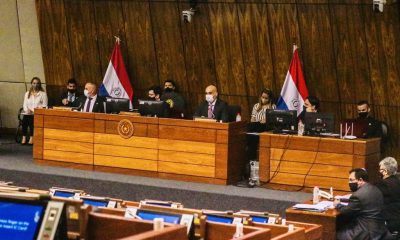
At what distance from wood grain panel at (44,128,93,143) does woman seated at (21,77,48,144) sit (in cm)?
232

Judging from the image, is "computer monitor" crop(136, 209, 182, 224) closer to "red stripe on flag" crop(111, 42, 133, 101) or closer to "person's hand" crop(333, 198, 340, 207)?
"person's hand" crop(333, 198, 340, 207)

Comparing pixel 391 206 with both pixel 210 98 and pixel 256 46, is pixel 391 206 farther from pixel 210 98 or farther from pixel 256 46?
pixel 256 46

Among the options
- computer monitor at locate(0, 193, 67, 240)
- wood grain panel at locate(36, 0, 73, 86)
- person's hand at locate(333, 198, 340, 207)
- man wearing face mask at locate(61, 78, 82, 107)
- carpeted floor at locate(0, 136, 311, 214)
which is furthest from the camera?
wood grain panel at locate(36, 0, 73, 86)

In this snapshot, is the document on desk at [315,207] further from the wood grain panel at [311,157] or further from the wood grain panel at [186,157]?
the wood grain panel at [186,157]

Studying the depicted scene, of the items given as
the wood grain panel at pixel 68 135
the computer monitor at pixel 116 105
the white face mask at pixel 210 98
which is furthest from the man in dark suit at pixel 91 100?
the white face mask at pixel 210 98

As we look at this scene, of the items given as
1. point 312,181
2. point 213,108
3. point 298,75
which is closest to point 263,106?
point 298,75

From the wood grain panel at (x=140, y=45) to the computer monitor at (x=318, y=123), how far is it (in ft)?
13.4

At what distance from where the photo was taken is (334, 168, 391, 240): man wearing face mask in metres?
7.68

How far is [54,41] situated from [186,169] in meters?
4.95

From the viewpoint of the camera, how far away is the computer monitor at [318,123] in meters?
10.7

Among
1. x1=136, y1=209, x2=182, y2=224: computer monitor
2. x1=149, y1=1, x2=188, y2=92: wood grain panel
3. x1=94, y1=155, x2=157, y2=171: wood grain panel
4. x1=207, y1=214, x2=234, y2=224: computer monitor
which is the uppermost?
x1=149, y1=1, x2=188, y2=92: wood grain panel

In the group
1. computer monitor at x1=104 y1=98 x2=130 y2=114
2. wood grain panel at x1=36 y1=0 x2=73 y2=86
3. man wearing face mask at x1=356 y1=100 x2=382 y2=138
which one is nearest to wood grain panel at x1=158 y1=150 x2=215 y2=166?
computer monitor at x1=104 y1=98 x2=130 y2=114

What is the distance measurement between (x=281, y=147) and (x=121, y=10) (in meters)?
4.71

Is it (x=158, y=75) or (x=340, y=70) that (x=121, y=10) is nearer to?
(x=158, y=75)
